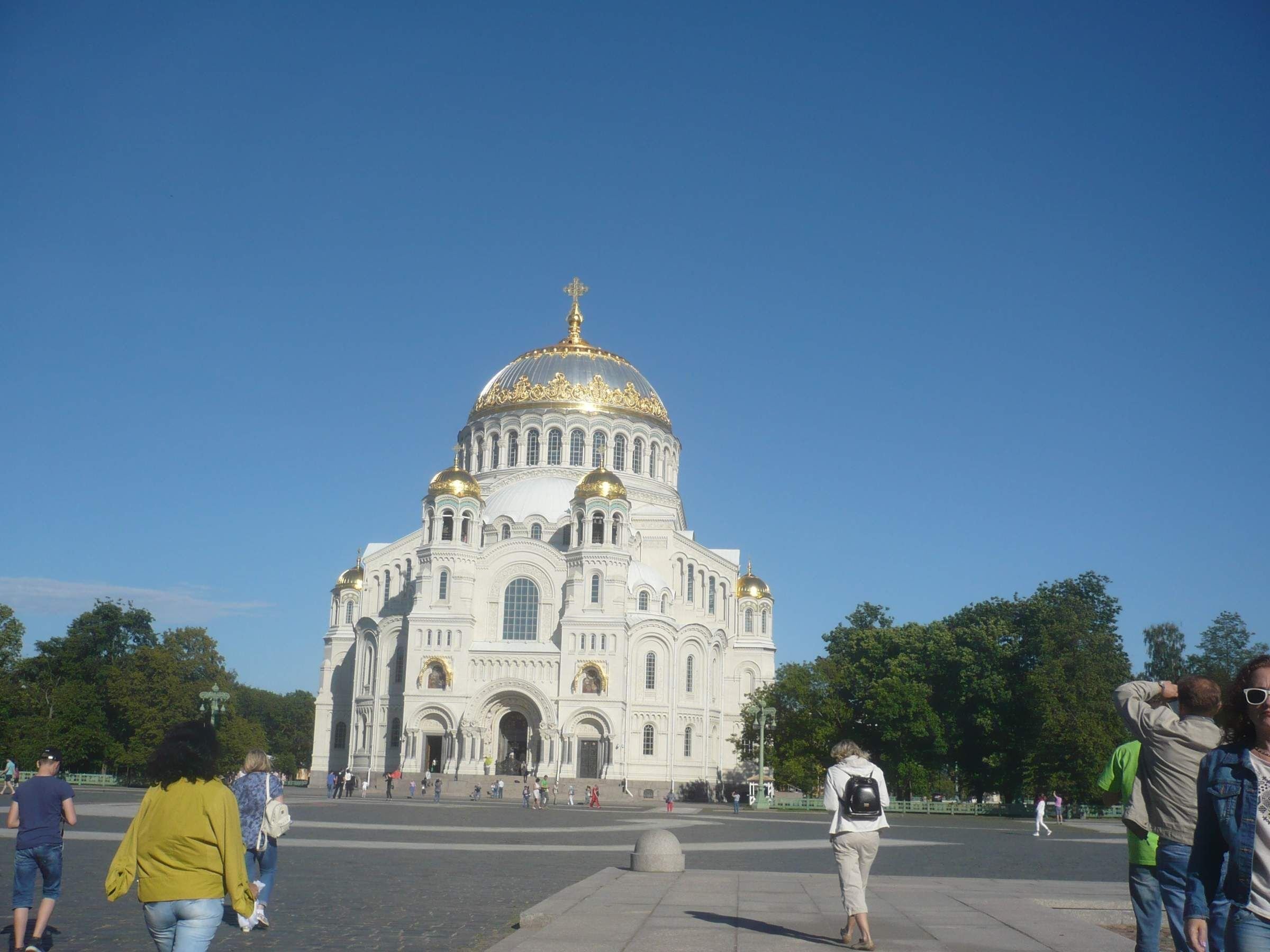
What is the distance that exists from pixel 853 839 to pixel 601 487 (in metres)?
52.4

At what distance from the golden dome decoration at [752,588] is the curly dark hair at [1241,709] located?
236 ft

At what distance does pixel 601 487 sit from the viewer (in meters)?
63.0

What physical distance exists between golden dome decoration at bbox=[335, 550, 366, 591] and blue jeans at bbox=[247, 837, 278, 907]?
2389 inches

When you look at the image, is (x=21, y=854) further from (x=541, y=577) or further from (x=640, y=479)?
(x=640, y=479)

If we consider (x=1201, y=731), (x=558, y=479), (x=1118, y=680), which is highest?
(x=558, y=479)

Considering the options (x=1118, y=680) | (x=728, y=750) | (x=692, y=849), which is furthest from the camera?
(x=728, y=750)

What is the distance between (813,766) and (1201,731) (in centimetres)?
5015

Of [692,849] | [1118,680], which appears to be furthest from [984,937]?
[1118,680]

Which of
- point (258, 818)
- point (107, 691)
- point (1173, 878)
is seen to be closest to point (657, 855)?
point (258, 818)

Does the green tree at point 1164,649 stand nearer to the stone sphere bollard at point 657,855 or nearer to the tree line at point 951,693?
the tree line at point 951,693

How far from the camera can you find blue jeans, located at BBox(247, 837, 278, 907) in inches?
466

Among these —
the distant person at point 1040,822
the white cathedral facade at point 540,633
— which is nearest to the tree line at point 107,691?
the white cathedral facade at point 540,633

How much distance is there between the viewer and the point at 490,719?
61000 mm

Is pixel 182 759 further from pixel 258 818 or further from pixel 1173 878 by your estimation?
pixel 1173 878
